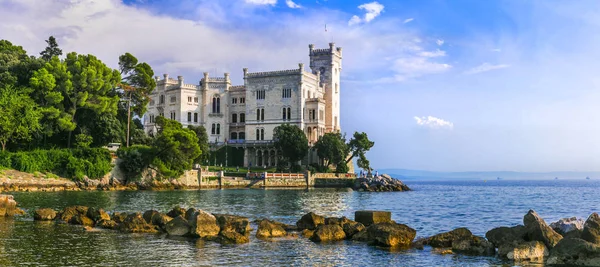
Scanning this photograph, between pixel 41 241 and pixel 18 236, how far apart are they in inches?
58.0

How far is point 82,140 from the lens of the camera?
56.0 m

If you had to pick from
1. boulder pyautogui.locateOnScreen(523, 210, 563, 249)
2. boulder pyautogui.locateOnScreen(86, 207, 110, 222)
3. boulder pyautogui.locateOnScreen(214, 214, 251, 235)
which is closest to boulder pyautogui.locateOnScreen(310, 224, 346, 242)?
boulder pyautogui.locateOnScreen(214, 214, 251, 235)

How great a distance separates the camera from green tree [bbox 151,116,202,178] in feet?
190

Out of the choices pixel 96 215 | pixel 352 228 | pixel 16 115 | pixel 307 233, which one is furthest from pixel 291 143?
pixel 352 228

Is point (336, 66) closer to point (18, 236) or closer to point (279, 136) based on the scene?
point (279, 136)

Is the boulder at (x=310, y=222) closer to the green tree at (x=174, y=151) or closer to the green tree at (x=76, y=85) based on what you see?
the green tree at (x=174, y=151)

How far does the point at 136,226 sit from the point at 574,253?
50.8 ft

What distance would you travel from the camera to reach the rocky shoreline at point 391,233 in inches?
677

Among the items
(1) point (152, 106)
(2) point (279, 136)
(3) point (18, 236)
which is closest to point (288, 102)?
(2) point (279, 136)

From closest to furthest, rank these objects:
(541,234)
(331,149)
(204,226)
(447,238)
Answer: (541,234)
(447,238)
(204,226)
(331,149)

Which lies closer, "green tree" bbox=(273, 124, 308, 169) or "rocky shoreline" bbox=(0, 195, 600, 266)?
"rocky shoreline" bbox=(0, 195, 600, 266)

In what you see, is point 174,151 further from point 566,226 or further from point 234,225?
point 566,226

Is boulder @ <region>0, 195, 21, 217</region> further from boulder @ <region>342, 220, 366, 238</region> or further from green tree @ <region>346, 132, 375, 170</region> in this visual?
green tree @ <region>346, 132, 375, 170</region>

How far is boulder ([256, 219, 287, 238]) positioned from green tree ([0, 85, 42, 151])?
35972mm
